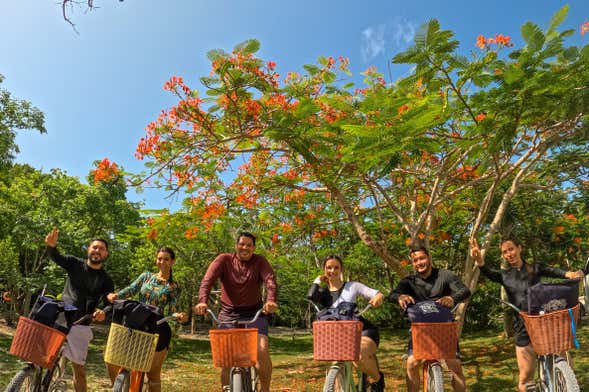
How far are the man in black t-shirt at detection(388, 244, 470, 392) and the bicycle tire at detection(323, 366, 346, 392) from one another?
645 millimetres

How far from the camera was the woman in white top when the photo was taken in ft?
13.3

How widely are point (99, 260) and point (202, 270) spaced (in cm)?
1162

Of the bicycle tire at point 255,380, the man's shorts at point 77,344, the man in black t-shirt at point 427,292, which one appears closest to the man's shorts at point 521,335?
the man in black t-shirt at point 427,292

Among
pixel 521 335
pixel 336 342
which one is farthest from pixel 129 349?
pixel 521 335

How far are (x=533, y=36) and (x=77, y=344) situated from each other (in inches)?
229

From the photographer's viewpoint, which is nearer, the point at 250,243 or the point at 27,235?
the point at 250,243

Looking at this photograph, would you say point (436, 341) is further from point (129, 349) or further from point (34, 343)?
point (34, 343)

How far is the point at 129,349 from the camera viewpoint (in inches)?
137

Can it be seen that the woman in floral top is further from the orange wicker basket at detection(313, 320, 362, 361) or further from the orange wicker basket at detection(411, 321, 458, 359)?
the orange wicker basket at detection(411, 321, 458, 359)

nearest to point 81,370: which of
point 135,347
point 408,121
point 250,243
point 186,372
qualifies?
point 135,347

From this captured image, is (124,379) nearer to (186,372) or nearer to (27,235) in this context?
(186,372)

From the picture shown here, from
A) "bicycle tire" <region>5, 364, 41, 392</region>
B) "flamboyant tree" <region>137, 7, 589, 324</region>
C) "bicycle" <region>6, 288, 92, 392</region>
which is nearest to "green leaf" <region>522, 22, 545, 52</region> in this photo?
"flamboyant tree" <region>137, 7, 589, 324</region>

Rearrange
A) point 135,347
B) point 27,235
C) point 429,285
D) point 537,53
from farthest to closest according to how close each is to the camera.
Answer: point 27,235
point 537,53
point 429,285
point 135,347

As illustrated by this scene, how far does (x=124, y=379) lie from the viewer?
361 centimetres
